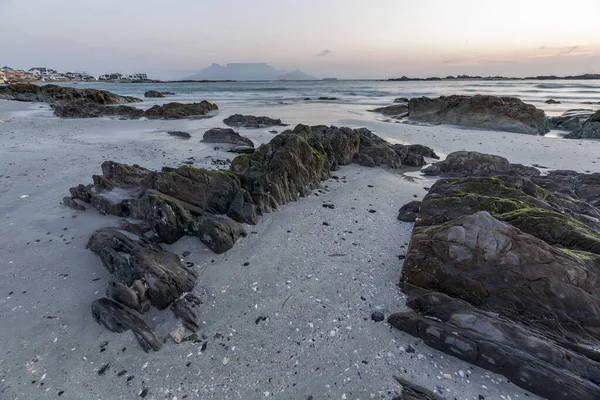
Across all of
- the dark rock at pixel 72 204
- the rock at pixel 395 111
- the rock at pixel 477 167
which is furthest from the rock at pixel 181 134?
the rock at pixel 395 111

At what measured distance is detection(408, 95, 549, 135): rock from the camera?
22222mm

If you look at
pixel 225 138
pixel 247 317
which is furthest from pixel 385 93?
pixel 247 317

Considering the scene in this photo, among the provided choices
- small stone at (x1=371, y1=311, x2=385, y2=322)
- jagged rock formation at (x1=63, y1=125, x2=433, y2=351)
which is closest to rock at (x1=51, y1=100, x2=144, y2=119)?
jagged rock formation at (x1=63, y1=125, x2=433, y2=351)

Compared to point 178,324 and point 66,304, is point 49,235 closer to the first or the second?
point 66,304

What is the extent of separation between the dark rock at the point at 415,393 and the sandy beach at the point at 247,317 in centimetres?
11

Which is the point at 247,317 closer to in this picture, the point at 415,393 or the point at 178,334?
the point at 178,334

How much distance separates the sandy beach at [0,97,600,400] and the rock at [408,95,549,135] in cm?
1864

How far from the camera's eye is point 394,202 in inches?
357

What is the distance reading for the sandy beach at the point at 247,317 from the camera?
3725mm

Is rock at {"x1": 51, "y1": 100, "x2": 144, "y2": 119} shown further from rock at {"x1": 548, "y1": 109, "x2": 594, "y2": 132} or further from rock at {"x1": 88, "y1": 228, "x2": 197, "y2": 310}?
rock at {"x1": 548, "y1": 109, "x2": 594, "y2": 132}

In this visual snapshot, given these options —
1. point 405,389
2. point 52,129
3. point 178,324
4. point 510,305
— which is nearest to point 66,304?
point 178,324

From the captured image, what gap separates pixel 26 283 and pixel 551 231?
31.0ft

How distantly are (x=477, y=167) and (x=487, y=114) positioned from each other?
51.4 ft

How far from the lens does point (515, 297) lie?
173 inches
